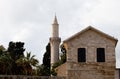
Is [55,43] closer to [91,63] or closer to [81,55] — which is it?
[81,55]

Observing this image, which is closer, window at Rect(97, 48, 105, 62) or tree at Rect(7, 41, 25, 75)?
window at Rect(97, 48, 105, 62)

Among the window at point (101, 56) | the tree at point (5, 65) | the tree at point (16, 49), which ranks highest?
the tree at point (16, 49)

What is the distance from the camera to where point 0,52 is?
45875mm

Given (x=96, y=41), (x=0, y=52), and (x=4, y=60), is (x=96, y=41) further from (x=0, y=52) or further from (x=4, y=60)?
(x=0, y=52)

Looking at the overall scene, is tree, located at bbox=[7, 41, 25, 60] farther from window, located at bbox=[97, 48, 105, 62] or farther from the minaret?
window, located at bbox=[97, 48, 105, 62]

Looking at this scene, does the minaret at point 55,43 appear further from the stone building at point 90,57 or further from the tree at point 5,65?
the stone building at point 90,57

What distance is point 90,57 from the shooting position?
111 feet

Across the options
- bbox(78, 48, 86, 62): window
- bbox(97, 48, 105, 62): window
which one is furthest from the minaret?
bbox(97, 48, 105, 62): window

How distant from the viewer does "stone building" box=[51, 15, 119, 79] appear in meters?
33.7

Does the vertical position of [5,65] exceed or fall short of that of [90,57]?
it falls short

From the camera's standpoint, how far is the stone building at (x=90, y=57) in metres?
33.7

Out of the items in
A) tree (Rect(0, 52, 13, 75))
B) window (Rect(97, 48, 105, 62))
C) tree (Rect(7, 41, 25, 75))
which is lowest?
tree (Rect(0, 52, 13, 75))

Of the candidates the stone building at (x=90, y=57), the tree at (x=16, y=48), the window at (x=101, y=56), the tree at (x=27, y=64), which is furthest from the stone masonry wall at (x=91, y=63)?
the tree at (x=16, y=48)

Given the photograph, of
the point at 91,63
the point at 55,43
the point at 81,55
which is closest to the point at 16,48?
the point at 55,43
